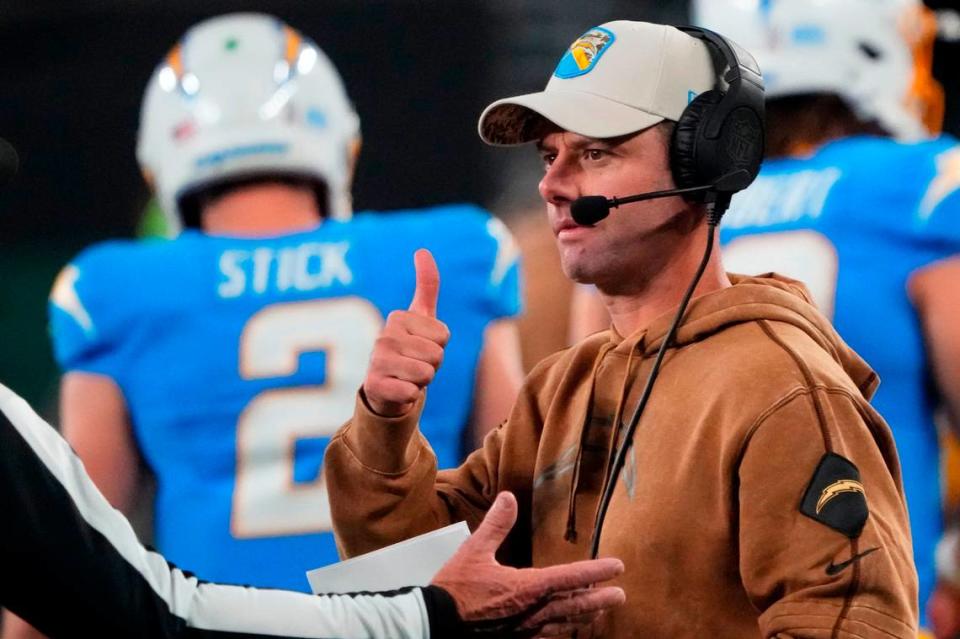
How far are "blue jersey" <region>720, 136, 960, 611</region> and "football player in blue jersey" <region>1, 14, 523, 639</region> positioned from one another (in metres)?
0.53

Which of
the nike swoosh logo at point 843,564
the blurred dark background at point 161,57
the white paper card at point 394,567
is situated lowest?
the nike swoosh logo at point 843,564

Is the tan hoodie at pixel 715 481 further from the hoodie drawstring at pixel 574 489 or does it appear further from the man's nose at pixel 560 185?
the man's nose at pixel 560 185

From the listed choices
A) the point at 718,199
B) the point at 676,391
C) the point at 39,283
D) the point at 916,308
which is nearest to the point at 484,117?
the point at 718,199

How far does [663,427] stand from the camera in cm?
201

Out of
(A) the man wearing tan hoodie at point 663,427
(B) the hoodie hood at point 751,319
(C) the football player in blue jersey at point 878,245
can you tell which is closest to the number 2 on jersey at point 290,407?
(C) the football player in blue jersey at point 878,245

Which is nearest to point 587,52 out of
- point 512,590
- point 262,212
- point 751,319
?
point 751,319

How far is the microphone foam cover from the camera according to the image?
2098mm

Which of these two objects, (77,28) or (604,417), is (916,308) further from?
(77,28)

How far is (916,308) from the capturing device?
3.15 meters

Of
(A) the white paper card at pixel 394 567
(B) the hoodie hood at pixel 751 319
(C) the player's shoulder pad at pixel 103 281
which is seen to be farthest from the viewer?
(C) the player's shoulder pad at pixel 103 281

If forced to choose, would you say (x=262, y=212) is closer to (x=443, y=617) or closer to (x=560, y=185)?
(x=560, y=185)

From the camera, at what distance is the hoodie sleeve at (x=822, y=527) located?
180 centimetres

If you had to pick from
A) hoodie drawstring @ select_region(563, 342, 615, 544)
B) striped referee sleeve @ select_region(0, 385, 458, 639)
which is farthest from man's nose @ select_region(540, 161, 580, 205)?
striped referee sleeve @ select_region(0, 385, 458, 639)

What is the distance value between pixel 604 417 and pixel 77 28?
4.83 meters
